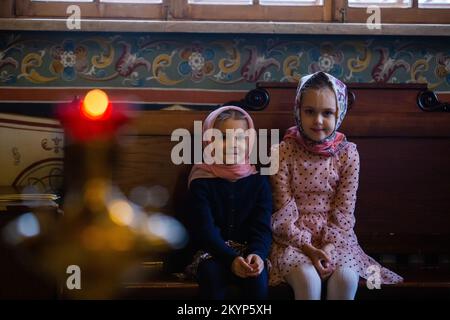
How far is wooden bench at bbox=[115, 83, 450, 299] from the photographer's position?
6.73ft

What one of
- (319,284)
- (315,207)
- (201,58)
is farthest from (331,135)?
(201,58)

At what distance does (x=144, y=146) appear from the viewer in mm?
2057

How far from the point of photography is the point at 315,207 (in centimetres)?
185

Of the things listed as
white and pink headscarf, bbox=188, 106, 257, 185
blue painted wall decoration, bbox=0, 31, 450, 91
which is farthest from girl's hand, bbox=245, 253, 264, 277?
blue painted wall decoration, bbox=0, 31, 450, 91

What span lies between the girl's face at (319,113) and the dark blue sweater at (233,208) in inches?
7.8

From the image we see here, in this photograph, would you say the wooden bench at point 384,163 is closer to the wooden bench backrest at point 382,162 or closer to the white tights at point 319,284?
the wooden bench backrest at point 382,162

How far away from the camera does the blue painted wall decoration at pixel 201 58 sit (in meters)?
2.19

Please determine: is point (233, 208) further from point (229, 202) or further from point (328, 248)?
point (328, 248)

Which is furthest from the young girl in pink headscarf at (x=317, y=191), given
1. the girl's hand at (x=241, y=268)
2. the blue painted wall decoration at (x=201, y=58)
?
the blue painted wall decoration at (x=201, y=58)

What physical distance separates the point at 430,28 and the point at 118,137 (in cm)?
110

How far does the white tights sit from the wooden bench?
0.37 meters

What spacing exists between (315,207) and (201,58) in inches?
26.8

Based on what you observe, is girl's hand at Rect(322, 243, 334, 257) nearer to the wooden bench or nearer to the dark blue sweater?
the dark blue sweater
